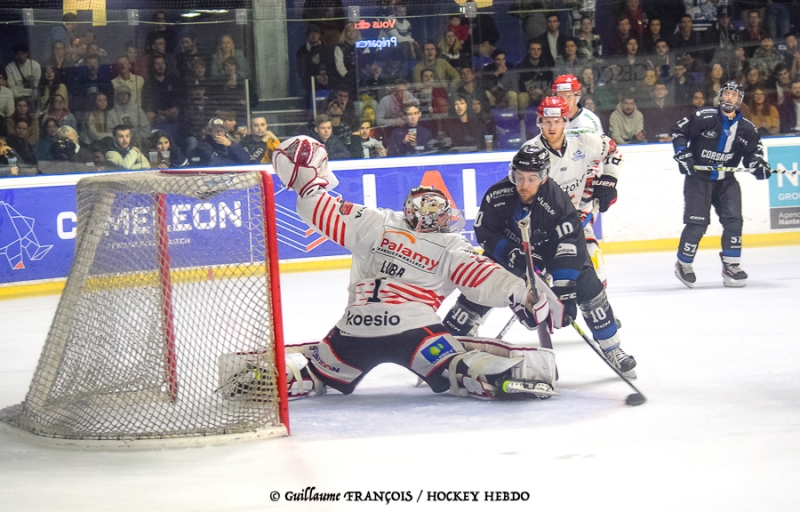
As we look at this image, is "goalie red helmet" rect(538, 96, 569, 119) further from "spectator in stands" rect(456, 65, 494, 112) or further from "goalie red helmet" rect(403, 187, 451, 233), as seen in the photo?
"spectator in stands" rect(456, 65, 494, 112)

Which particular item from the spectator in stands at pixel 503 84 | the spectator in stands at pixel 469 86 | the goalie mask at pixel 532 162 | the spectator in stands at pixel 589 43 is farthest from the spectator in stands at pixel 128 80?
the goalie mask at pixel 532 162

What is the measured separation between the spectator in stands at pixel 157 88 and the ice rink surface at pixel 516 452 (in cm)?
371

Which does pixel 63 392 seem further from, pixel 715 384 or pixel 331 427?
pixel 715 384

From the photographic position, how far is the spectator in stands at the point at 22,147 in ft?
26.5

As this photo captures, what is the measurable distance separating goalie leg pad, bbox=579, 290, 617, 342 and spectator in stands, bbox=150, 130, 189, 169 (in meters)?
4.95

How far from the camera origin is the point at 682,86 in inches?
379

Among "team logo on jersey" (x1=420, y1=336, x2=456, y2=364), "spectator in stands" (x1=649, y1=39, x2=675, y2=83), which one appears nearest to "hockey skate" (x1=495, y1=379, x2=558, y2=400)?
"team logo on jersey" (x1=420, y1=336, x2=456, y2=364)

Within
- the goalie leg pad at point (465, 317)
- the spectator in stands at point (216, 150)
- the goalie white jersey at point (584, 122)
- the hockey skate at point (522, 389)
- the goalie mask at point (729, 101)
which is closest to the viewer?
the hockey skate at point (522, 389)

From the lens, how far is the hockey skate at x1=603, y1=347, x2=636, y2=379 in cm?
460

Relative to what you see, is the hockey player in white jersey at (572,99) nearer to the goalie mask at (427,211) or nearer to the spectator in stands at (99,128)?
the goalie mask at (427,211)

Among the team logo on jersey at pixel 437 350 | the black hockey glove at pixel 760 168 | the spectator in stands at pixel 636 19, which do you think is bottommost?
the team logo on jersey at pixel 437 350

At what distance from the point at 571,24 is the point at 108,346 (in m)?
6.85

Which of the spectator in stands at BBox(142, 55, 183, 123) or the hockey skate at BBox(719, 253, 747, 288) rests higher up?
the spectator in stands at BBox(142, 55, 183, 123)

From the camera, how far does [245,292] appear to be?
3959 millimetres
